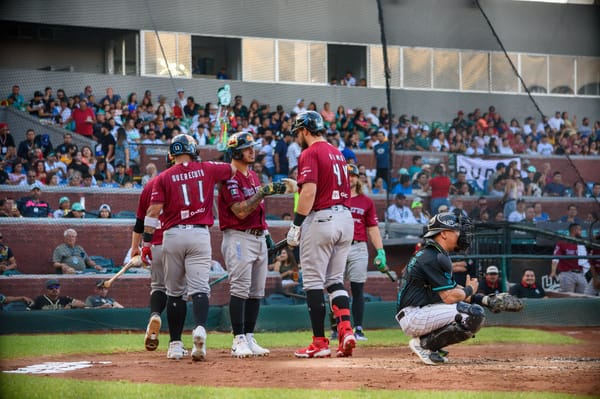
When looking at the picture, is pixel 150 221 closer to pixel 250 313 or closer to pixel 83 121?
pixel 250 313

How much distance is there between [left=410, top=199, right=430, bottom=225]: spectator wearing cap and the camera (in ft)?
58.1

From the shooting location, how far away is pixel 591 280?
15617 millimetres

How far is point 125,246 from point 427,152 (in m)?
6.33

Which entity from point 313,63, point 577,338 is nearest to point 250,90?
point 313,63

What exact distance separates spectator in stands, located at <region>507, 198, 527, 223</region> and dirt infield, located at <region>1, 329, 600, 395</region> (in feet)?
25.4

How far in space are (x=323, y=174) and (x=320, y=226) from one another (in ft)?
1.69

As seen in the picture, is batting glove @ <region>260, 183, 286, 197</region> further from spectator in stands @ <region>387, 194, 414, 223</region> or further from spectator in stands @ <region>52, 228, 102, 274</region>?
spectator in stands @ <region>387, 194, 414, 223</region>

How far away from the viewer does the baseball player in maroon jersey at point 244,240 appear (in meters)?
9.46

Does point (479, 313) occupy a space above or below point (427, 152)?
below

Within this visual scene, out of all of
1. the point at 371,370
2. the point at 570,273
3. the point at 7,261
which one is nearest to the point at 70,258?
the point at 7,261

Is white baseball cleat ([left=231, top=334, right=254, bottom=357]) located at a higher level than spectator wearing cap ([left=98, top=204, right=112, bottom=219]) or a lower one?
lower

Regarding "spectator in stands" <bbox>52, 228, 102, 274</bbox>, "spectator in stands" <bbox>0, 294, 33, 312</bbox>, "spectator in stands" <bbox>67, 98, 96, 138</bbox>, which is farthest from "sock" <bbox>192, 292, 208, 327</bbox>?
"spectator in stands" <bbox>67, 98, 96, 138</bbox>

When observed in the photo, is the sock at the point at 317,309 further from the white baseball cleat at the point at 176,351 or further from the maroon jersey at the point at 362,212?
the maroon jersey at the point at 362,212

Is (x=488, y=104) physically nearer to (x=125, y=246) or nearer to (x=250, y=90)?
(x=125, y=246)
